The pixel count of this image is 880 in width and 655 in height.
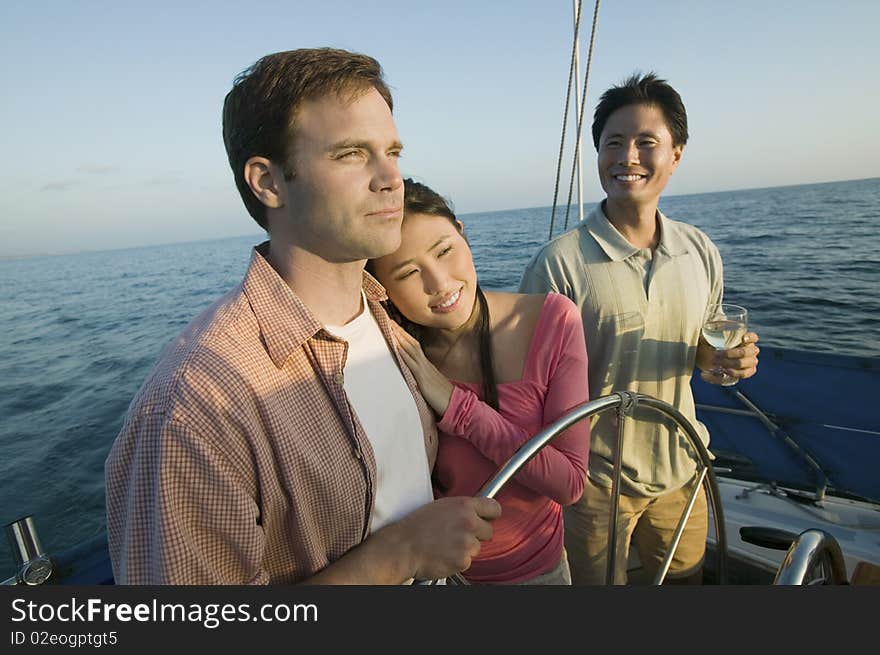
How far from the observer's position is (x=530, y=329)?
151 cm

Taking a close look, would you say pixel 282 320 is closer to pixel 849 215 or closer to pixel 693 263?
pixel 693 263

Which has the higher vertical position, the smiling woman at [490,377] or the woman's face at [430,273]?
the woman's face at [430,273]

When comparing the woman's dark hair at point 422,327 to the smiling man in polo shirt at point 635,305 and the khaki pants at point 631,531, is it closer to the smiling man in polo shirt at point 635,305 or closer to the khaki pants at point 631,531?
the smiling man in polo shirt at point 635,305

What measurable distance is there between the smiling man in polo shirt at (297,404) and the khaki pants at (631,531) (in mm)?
968

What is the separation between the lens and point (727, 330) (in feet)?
5.81

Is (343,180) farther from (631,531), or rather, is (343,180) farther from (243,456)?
(631,531)

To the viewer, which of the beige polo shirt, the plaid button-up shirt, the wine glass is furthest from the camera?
the beige polo shirt

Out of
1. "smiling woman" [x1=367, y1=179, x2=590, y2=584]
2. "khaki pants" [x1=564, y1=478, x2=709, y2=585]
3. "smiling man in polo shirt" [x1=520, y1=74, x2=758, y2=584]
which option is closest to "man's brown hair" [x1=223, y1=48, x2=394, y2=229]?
"smiling woman" [x1=367, y1=179, x2=590, y2=584]

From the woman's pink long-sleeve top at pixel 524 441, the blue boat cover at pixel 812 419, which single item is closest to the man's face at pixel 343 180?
the woman's pink long-sleeve top at pixel 524 441

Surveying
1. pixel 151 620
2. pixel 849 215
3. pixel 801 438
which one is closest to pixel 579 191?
pixel 801 438

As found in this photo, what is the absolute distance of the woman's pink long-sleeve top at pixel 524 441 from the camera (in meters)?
1.32

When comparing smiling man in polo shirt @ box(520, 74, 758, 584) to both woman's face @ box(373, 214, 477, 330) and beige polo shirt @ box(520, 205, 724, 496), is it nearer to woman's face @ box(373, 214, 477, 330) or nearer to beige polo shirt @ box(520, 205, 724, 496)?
beige polo shirt @ box(520, 205, 724, 496)

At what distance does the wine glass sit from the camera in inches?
69.2

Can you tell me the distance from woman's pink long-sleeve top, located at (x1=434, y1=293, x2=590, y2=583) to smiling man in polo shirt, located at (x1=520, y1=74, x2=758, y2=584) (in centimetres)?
45
